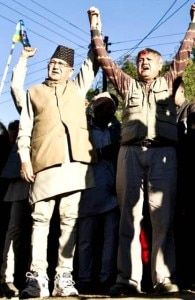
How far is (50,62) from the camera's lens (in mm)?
4605

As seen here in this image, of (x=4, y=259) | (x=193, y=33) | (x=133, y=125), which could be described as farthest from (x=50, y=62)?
(x=4, y=259)

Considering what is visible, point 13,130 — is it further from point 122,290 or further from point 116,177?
point 122,290

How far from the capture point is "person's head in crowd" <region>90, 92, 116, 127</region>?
5.19m

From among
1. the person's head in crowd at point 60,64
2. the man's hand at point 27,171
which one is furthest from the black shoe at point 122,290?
the person's head in crowd at point 60,64

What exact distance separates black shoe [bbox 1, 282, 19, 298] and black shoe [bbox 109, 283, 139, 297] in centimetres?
100

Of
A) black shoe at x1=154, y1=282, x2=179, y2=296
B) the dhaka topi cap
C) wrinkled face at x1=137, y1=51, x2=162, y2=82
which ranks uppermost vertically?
the dhaka topi cap

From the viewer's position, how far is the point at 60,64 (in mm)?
4586

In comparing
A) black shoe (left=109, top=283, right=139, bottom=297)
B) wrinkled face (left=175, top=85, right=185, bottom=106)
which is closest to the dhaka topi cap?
wrinkled face (left=175, top=85, right=185, bottom=106)

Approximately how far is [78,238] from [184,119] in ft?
5.08

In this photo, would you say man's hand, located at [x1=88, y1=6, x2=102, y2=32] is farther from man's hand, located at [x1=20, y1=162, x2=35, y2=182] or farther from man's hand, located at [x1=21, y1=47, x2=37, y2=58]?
man's hand, located at [x1=20, y1=162, x2=35, y2=182]

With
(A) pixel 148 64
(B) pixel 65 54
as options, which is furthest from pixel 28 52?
(A) pixel 148 64

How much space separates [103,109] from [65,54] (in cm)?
81

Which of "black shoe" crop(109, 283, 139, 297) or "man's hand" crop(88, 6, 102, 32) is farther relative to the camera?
"man's hand" crop(88, 6, 102, 32)

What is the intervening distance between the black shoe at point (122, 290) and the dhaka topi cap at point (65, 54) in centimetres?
202
